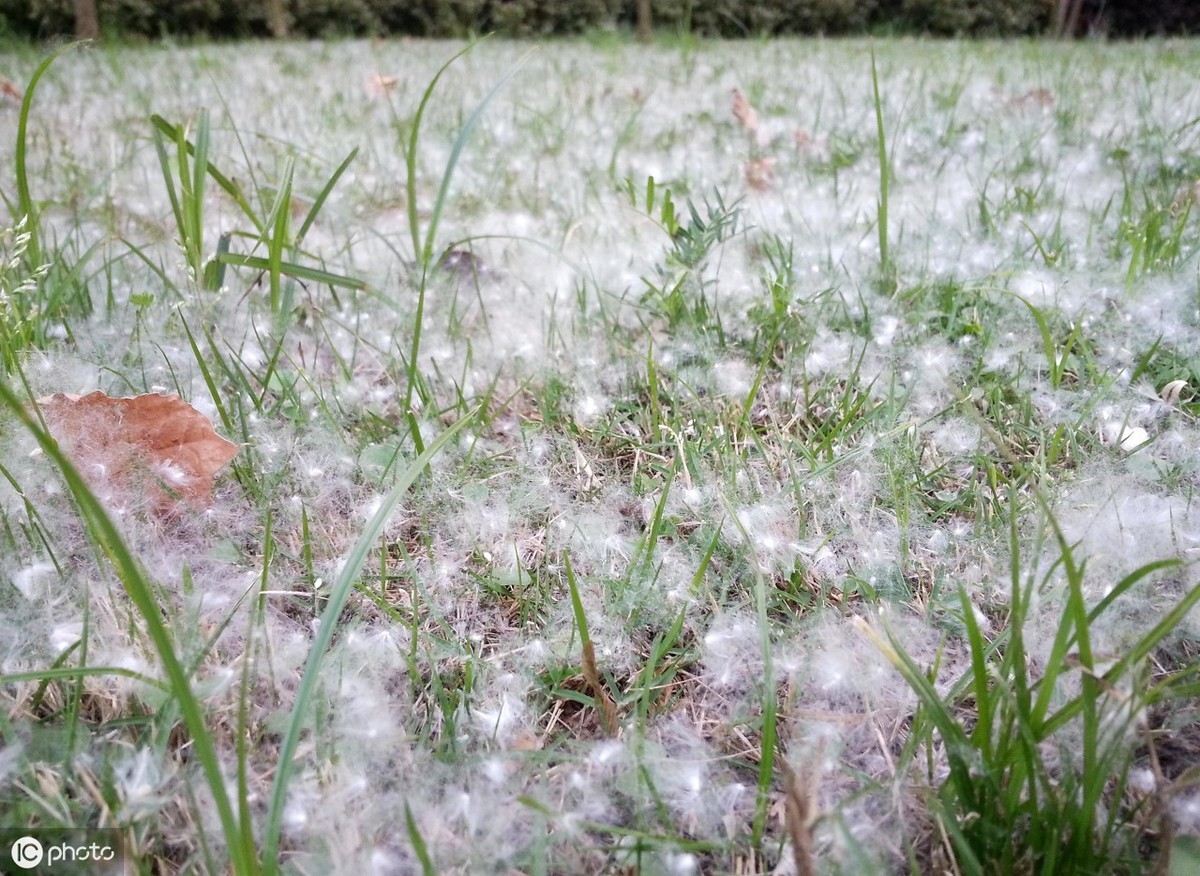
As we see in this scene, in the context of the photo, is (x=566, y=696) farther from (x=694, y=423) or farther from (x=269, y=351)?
(x=269, y=351)

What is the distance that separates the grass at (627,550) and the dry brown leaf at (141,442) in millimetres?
44

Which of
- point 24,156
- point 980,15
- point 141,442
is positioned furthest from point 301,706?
point 980,15

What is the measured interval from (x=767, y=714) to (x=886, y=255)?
1.37 metres

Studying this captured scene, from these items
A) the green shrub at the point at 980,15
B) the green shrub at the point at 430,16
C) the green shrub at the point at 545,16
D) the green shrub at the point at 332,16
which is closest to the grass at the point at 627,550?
the green shrub at the point at 332,16

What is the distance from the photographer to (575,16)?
11797mm

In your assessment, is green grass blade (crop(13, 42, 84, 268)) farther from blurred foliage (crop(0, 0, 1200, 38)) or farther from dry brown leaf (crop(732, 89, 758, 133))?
blurred foliage (crop(0, 0, 1200, 38))

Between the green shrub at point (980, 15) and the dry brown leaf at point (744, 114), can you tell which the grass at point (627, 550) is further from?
the green shrub at point (980, 15)

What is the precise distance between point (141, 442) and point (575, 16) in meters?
12.5

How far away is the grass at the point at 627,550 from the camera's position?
79 cm

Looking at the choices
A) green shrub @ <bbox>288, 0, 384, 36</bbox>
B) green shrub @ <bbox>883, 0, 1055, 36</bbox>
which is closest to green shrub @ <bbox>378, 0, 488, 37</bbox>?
green shrub @ <bbox>288, 0, 384, 36</bbox>

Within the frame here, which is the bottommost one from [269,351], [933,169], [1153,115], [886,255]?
[269,351]

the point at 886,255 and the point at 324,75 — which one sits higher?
the point at 324,75

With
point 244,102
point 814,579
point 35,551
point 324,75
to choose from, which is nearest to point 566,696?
point 814,579

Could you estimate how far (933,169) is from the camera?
2.75 meters
